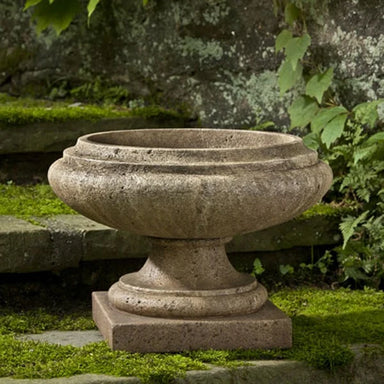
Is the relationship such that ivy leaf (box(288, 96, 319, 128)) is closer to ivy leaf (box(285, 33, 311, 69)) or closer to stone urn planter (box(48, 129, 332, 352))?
ivy leaf (box(285, 33, 311, 69))

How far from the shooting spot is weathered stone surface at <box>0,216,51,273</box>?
13.8 feet

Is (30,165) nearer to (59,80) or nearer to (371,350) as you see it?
(59,80)

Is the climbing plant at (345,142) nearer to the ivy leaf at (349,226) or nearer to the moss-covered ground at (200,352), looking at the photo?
the ivy leaf at (349,226)

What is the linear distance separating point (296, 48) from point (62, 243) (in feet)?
5.09

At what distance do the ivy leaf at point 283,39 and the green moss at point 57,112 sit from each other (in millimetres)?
823

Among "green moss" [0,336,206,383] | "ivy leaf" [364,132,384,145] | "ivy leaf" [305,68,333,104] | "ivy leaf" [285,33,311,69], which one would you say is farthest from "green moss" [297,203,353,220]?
"green moss" [0,336,206,383]

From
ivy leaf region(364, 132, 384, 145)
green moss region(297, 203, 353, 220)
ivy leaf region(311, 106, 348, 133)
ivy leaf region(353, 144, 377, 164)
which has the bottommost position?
green moss region(297, 203, 353, 220)

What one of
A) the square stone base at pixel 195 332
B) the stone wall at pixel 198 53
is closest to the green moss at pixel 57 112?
the stone wall at pixel 198 53

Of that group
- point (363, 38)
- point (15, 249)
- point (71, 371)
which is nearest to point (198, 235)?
point (71, 371)

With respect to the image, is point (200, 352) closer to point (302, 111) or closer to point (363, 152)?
point (363, 152)

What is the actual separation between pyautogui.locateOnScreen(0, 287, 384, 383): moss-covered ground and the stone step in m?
0.21

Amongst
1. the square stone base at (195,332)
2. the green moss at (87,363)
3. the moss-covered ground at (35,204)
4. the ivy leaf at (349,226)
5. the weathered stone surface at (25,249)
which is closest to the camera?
the green moss at (87,363)

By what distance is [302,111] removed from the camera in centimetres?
498

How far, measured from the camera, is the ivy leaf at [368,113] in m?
4.66
